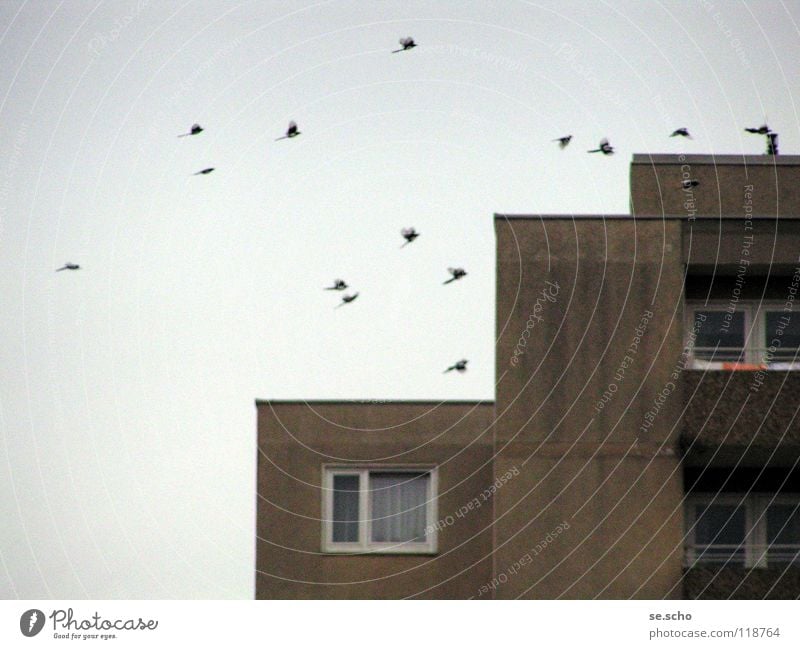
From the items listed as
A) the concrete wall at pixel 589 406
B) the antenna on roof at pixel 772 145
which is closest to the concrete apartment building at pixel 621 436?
the concrete wall at pixel 589 406

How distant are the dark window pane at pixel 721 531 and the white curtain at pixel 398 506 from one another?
5.52ft

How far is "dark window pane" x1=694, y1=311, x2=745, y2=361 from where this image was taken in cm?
1180

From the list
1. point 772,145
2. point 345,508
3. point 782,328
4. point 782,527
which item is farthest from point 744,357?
point 345,508

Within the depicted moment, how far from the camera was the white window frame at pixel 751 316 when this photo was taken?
38.9 feet

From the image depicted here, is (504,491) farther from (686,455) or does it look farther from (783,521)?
(783,521)

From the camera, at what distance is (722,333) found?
11.9 metres

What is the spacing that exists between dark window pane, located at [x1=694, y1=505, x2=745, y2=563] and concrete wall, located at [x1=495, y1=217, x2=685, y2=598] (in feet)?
2.57

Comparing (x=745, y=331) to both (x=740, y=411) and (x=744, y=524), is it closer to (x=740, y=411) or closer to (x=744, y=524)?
(x=740, y=411)

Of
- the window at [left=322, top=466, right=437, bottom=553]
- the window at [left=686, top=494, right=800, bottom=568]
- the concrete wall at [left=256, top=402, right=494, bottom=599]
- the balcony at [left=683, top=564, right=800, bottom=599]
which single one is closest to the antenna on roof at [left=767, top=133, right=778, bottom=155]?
the window at [left=686, top=494, right=800, bottom=568]

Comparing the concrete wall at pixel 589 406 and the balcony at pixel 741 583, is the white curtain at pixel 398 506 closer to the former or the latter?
the concrete wall at pixel 589 406

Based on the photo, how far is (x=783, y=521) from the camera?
11.8 metres
